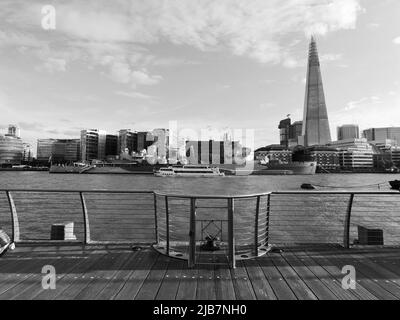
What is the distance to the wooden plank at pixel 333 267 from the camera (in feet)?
9.95

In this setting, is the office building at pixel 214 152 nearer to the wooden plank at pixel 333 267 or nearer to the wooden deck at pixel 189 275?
the wooden plank at pixel 333 267

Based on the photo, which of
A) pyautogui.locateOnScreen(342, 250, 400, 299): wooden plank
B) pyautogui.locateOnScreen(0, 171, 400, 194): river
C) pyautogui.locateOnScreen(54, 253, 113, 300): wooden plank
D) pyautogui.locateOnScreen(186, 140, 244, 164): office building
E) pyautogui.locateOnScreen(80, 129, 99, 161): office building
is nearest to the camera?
pyautogui.locateOnScreen(54, 253, 113, 300): wooden plank

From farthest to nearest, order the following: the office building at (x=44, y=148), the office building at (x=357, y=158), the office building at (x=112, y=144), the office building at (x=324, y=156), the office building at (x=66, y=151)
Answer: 1. the office building at (x=112, y=144)
2. the office building at (x=44, y=148)
3. the office building at (x=66, y=151)
4. the office building at (x=324, y=156)
5. the office building at (x=357, y=158)

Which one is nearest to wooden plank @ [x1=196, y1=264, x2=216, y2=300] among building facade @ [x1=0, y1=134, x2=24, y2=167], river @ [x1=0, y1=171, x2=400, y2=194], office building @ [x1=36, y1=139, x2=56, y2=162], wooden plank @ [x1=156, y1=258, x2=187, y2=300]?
wooden plank @ [x1=156, y1=258, x2=187, y2=300]

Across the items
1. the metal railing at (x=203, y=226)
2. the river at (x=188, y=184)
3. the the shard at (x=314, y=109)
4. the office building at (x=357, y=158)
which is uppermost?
the the shard at (x=314, y=109)

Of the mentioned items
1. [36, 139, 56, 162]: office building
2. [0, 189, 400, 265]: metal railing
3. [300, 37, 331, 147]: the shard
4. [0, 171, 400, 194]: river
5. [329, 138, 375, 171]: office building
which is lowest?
[0, 171, 400, 194]: river

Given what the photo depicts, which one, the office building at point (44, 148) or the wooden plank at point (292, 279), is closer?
the wooden plank at point (292, 279)

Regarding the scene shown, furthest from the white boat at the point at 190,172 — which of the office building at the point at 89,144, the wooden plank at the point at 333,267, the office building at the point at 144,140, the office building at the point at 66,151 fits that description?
the office building at the point at 66,151

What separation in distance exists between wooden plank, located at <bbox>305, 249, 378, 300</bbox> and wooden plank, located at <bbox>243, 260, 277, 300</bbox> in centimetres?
91

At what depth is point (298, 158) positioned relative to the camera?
412ft

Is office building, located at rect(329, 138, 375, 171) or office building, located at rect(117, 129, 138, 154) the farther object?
office building, located at rect(117, 129, 138, 154)

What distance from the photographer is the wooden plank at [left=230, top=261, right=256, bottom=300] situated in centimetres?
298

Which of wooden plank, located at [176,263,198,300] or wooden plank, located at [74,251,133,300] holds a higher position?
wooden plank, located at [74,251,133,300]

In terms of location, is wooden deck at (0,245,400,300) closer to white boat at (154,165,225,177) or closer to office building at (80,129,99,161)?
white boat at (154,165,225,177)
